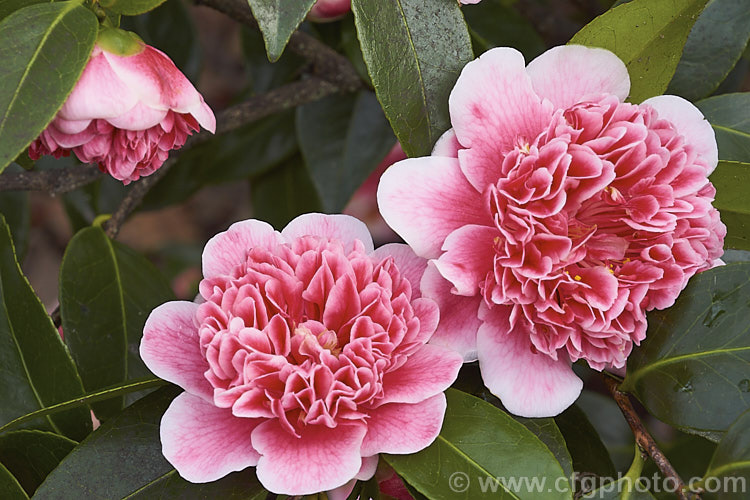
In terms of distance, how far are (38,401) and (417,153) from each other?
1.49 feet

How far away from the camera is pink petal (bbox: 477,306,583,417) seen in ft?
2.07

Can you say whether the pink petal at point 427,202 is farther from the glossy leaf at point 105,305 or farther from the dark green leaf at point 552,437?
the glossy leaf at point 105,305

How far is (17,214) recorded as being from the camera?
1278mm

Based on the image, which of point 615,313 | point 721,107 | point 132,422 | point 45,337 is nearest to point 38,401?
point 45,337

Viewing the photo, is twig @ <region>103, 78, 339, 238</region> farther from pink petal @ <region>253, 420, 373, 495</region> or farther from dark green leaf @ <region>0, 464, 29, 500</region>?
pink petal @ <region>253, 420, 373, 495</region>

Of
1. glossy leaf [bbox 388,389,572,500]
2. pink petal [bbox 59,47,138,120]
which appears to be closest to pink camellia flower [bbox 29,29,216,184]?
pink petal [bbox 59,47,138,120]

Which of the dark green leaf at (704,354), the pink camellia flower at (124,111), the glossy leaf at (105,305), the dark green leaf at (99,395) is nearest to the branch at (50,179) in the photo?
the glossy leaf at (105,305)

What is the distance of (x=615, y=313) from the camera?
61cm

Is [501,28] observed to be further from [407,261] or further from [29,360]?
[29,360]

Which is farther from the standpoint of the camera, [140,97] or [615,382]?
[615,382]

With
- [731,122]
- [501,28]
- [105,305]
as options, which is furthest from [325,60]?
[731,122]

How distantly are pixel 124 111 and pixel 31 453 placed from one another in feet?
1.17

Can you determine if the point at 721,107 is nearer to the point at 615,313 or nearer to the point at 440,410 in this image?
the point at 615,313

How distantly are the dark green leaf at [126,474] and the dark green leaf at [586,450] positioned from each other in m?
0.33
